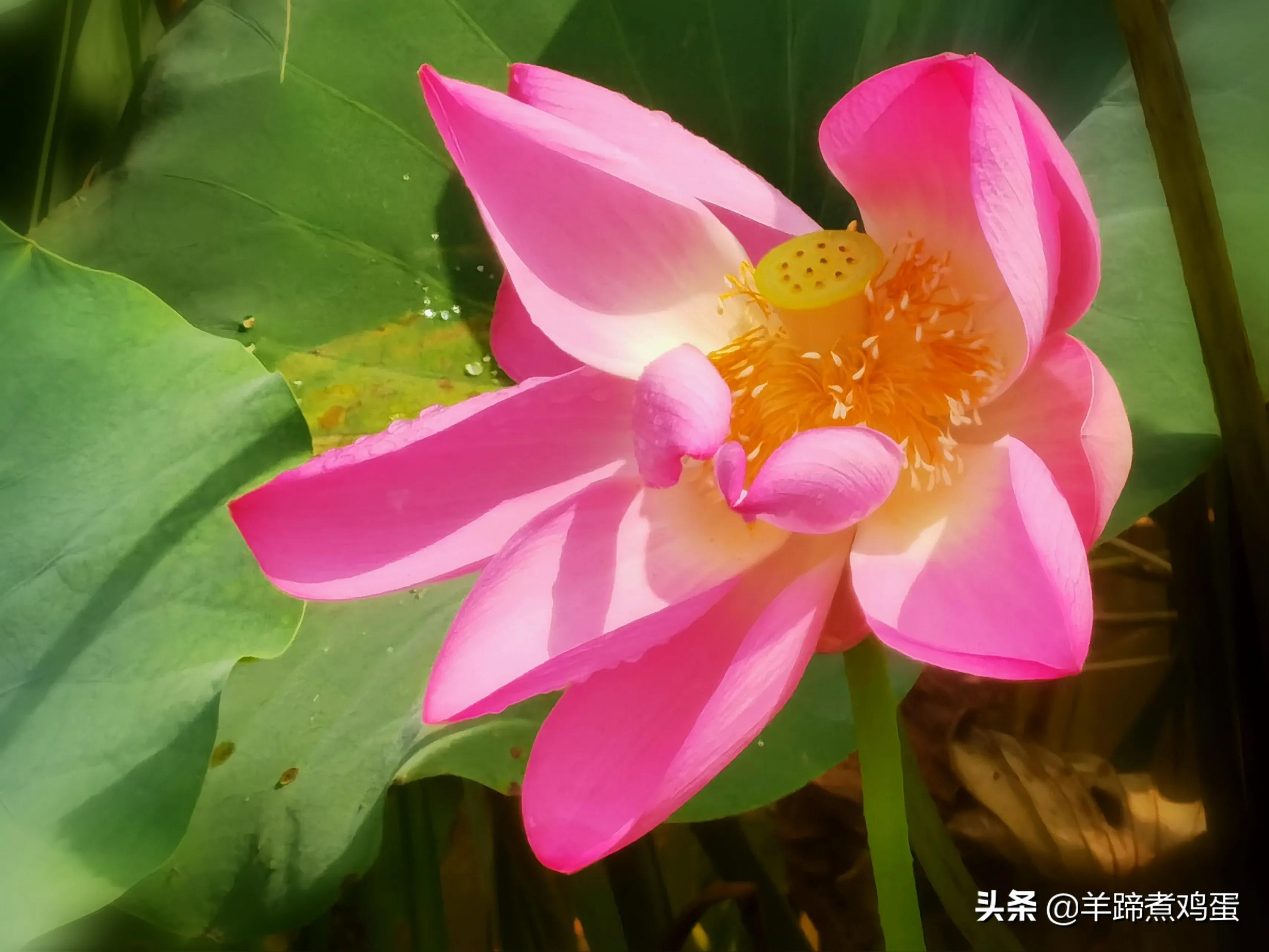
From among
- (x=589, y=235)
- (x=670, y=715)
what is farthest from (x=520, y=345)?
(x=670, y=715)

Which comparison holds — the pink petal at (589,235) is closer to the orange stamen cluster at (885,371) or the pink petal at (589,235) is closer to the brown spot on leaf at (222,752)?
the orange stamen cluster at (885,371)

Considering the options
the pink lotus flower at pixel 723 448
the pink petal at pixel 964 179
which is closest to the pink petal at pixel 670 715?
the pink lotus flower at pixel 723 448

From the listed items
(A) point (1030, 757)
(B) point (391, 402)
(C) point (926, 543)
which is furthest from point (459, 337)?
(A) point (1030, 757)

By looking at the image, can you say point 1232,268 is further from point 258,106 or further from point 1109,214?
point 258,106

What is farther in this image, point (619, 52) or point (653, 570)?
point (619, 52)

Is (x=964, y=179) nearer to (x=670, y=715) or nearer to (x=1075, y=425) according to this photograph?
(x=1075, y=425)

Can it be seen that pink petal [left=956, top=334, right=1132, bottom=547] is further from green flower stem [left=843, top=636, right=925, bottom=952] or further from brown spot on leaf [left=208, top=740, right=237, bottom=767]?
brown spot on leaf [left=208, top=740, right=237, bottom=767]
